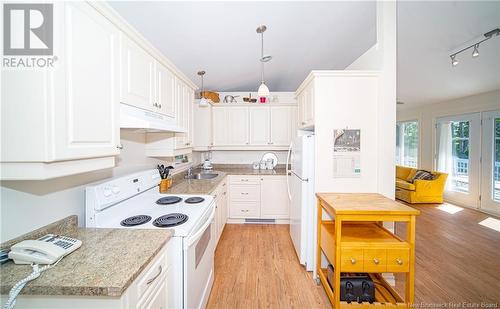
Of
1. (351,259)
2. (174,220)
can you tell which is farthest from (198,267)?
(351,259)

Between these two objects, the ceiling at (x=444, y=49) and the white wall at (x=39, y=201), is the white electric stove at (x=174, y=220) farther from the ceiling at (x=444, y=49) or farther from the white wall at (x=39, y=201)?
the ceiling at (x=444, y=49)

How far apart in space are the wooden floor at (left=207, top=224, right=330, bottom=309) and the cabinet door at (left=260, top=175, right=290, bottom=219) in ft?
1.51

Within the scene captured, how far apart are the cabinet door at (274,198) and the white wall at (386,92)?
65.1 inches

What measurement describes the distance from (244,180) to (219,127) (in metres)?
1.20

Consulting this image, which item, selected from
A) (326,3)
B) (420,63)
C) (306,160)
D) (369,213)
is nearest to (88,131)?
(306,160)

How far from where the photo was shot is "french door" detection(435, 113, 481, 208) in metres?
4.29

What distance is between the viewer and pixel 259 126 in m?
3.86

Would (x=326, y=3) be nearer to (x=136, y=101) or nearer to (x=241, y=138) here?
(x=136, y=101)

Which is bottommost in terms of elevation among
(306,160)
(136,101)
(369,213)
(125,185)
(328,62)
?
(369,213)

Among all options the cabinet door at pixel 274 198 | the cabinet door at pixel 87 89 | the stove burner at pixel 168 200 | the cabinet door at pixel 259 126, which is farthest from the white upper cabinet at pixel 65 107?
the cabinet door at pixel 259 126

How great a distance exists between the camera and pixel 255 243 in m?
2.86

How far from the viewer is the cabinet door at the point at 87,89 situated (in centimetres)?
86

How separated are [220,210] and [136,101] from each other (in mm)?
1895

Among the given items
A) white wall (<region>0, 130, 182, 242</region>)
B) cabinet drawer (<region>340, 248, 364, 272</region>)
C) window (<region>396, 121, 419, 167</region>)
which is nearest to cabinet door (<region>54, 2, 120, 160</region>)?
white wall (<region>0, 130, 182, 242</region>)
